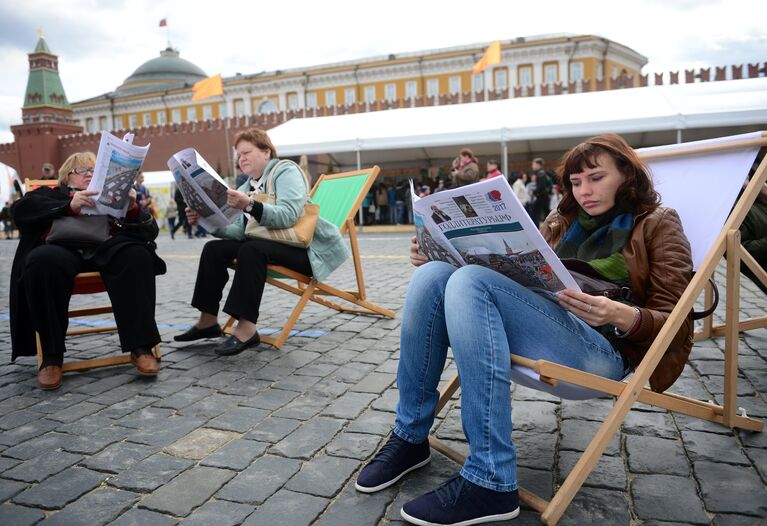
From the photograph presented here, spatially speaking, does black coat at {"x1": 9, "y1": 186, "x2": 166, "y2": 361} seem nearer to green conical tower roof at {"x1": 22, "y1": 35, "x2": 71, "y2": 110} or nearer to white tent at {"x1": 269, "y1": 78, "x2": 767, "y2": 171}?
white tent at {"x1": 269, "y1": 78, "x2": 767, "y2": 171}

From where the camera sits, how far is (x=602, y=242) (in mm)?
1879

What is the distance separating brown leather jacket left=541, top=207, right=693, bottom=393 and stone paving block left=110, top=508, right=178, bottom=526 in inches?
56.0

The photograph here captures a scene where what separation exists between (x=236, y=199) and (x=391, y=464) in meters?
1.80

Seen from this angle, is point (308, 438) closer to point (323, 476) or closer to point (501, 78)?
point (323, 476)

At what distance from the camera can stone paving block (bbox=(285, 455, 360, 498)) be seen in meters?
1.82

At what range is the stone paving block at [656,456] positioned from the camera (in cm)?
190

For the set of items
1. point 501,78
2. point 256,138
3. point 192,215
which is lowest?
point 192,215

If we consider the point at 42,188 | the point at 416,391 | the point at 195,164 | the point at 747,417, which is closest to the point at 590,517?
the point at 416,391

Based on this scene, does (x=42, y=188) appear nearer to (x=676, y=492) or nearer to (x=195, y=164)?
(x=195, y=164)

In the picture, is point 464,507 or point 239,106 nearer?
point 464,507

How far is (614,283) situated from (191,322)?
3398 millimetres

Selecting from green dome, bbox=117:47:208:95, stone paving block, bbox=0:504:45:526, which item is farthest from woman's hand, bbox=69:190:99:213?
green dome, bbox=117:47:208:95

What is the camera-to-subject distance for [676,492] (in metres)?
1.75

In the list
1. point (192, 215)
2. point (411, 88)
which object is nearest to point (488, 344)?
point (192, 215)
